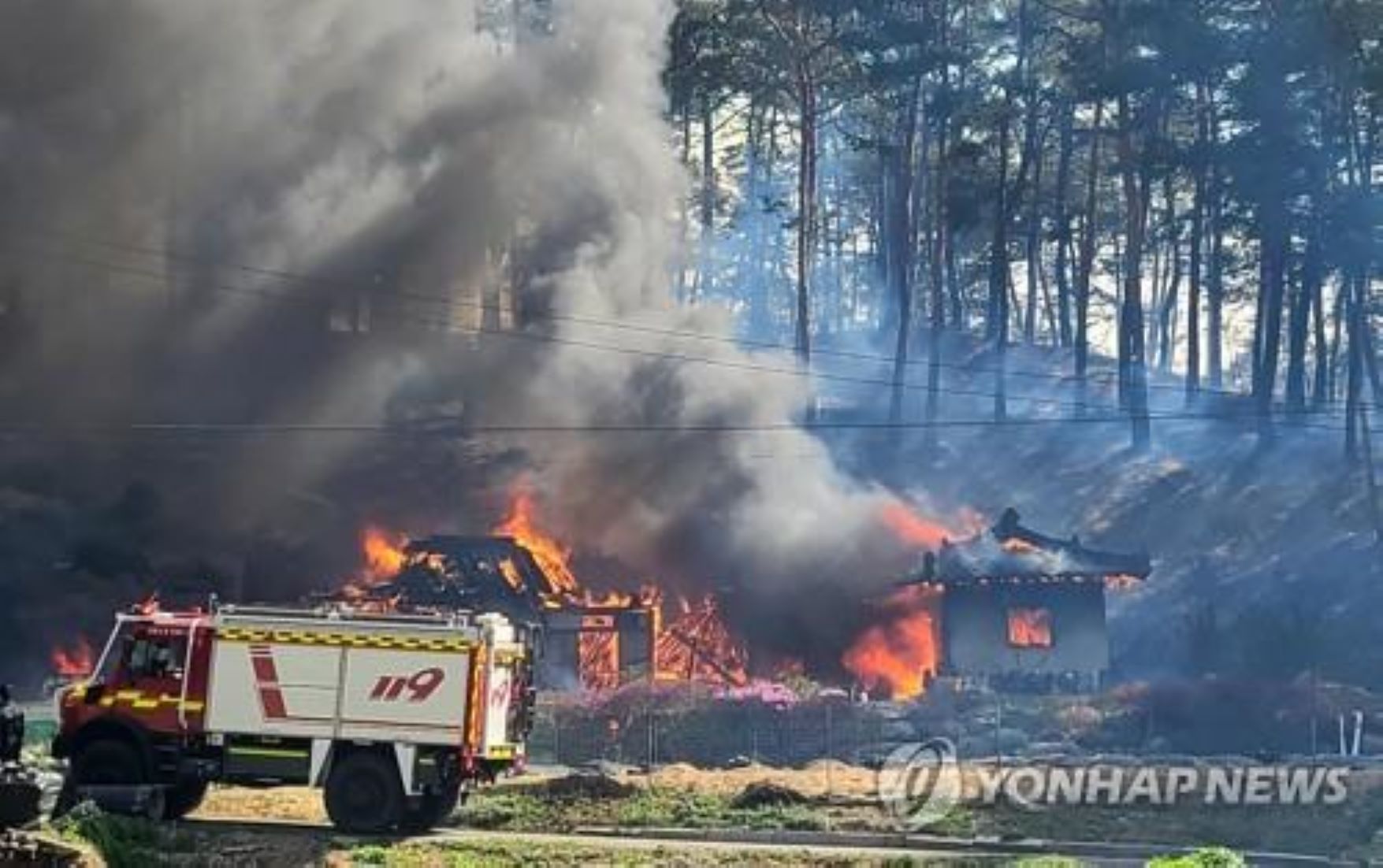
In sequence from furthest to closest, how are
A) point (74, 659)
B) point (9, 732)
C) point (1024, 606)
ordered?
point (74, 659) < point (1024, 606) < point (9, 732)

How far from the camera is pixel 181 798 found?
21047 millimetres

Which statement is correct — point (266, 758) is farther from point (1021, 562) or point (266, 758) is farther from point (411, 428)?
point (411, 428)

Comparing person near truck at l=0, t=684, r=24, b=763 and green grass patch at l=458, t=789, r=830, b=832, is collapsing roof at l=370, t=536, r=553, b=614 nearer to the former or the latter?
green grass patch at l=458, t=789, r=830, b=832

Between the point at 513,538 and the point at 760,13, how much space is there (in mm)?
20982

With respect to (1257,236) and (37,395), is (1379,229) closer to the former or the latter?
(1257,236)

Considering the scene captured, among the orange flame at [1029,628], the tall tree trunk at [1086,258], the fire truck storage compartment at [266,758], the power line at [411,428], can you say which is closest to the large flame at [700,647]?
the orange flame at [1029,628]

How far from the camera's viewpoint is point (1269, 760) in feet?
76.6

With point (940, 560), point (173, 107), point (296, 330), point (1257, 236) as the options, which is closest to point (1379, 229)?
point (1257, 236)

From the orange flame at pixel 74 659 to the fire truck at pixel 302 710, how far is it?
57.2ft

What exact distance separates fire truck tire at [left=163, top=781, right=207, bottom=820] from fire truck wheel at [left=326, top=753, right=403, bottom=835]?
179 cm

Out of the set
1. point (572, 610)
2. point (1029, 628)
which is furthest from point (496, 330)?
point (1029, 628)

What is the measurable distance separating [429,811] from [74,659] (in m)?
20.0

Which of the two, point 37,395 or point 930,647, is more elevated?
point 37,395

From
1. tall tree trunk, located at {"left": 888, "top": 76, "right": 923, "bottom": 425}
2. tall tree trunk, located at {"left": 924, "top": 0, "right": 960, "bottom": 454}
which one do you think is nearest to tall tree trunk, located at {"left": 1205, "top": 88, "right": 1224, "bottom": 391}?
tall tree trunk, located at {"left": 924, "top": 0, "right": 960, "bottom": 454}
